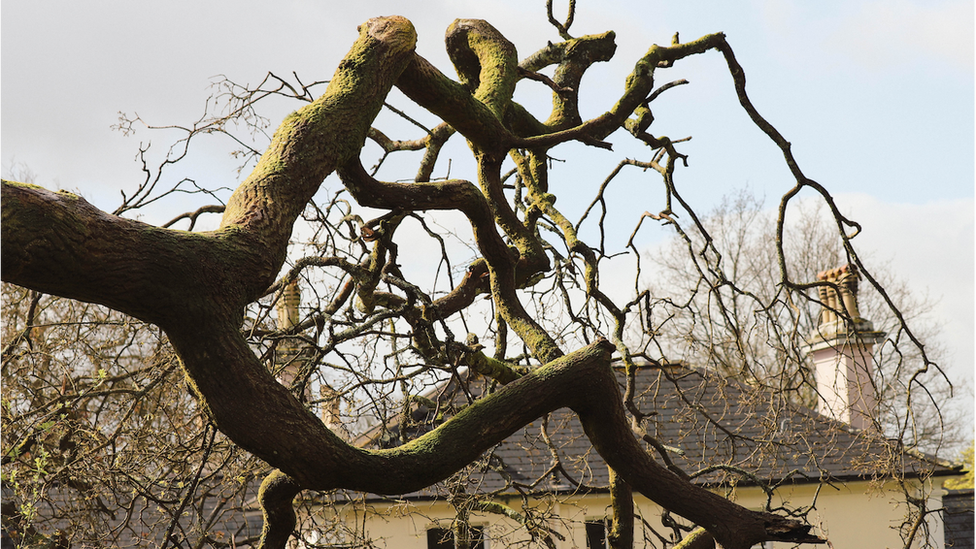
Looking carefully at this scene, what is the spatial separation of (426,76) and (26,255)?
88.8 inches

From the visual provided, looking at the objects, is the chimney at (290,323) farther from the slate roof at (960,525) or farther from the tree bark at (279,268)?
the slate roof at (960,525)

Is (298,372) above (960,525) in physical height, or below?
below

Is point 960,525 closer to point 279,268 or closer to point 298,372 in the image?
point 298,372

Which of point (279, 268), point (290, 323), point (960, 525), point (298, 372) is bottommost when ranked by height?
point (279, 268)

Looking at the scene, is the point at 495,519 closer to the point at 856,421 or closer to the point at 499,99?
the point at 856,421

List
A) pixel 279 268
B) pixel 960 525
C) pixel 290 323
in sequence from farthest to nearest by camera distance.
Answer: pixel 960 525 → pixel 290 323 → pixel 279 268

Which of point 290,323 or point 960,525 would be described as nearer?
point 290,323

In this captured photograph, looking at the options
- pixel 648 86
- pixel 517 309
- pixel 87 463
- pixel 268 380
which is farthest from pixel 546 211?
pixel 268 380

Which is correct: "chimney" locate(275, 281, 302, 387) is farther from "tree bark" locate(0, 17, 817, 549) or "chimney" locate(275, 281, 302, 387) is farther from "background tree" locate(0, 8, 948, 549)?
"tree bark" locate(0, 17, 817, 549)

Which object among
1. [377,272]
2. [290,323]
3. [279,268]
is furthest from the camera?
[290,323]

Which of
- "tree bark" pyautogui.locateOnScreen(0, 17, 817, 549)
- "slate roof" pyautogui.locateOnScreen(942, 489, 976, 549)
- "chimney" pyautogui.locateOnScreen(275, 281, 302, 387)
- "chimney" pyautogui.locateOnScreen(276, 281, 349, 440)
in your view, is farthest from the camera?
"slate roof" pyautogui.locateOnScreen(942, 489, 976, 549)

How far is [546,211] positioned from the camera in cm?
617

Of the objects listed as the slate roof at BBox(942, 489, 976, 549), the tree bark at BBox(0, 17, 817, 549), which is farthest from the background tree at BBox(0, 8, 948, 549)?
the slate roof at BBox(942, 489, 976, 549)

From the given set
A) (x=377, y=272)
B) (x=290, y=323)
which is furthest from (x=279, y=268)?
(x=290, y=323)
